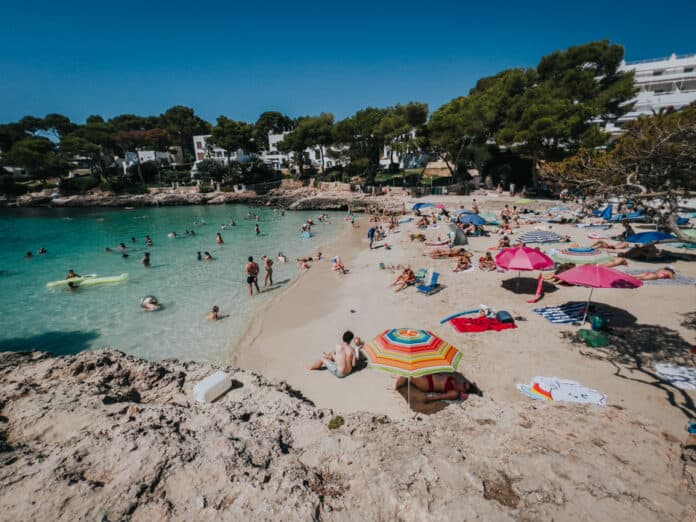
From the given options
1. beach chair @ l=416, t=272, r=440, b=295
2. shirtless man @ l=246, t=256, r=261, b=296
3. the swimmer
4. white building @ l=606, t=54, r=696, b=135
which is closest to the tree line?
white building @ l=606, t=54, r=696, b=135

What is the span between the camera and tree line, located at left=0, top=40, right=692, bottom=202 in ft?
91.3

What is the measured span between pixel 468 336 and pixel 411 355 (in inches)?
135

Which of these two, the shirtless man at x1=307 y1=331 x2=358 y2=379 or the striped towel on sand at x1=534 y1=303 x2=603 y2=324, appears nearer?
the shirtless man at x1=307 y1=331 x2=358 y2=379

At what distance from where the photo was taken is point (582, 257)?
31.5 ft

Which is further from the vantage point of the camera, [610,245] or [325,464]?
[610,245]

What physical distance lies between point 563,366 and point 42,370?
1033cm

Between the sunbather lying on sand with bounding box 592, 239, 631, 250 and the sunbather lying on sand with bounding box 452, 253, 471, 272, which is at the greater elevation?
the sunbather lying on sand with bounding box 592, 239, 631, 250

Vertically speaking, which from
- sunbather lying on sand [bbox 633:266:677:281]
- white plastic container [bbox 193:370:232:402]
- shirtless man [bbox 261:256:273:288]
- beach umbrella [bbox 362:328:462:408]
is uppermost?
beach umbrella [bbox 362:328:462:408]

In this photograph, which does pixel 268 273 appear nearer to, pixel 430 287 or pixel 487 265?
pixel 430 287

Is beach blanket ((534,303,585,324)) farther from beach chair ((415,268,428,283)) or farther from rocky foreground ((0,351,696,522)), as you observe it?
rocky foreground ((0,351,696,522))

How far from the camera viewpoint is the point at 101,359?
619 cm

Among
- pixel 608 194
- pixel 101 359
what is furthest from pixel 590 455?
pixel 101 359

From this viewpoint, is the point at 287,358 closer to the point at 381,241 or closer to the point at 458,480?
the point at 458,480

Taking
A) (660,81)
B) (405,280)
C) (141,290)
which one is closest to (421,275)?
(405,280)
